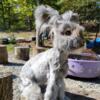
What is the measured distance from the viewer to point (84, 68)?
22.8 ft

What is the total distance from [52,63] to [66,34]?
58 centimetres

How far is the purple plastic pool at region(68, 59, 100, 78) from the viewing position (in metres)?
6.96

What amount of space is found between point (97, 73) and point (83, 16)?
14.7ft

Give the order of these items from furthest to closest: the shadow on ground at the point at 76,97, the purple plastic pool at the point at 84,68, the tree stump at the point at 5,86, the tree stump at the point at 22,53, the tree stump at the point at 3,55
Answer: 1. the tree stump at the point at 22,53
2. the tree stump at the point at 3,55
3. the purple plastic pool at the point at 84,68
4. the shadow on ground at the point at 76,97
5. the tree stump at the point at 5,86

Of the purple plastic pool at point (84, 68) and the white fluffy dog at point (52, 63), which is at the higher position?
the white fluffy dog at point (52, 63)

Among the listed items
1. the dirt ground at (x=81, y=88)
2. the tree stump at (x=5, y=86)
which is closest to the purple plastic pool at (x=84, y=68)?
the dirt ground at (x=81, y=88)

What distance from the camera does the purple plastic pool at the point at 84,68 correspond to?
6.96 meters

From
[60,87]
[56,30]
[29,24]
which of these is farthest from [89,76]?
[29,24]

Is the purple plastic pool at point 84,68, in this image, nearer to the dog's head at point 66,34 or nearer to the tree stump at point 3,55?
the tree stump at point 3,55

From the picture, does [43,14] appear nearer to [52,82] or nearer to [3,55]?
[52,82]

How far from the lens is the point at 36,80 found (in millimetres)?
4219

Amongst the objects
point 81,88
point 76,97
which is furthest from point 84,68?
point 76,97

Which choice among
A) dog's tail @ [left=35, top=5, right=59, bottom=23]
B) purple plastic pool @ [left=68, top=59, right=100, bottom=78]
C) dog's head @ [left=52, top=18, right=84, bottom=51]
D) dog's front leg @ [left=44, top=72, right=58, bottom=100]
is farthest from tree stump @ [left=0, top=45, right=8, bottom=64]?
dog's head @ [left=52, top=18, right=84, bottom=51]

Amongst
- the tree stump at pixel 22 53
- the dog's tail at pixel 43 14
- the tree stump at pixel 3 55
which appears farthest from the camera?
the tree stump at pixel 22 53
